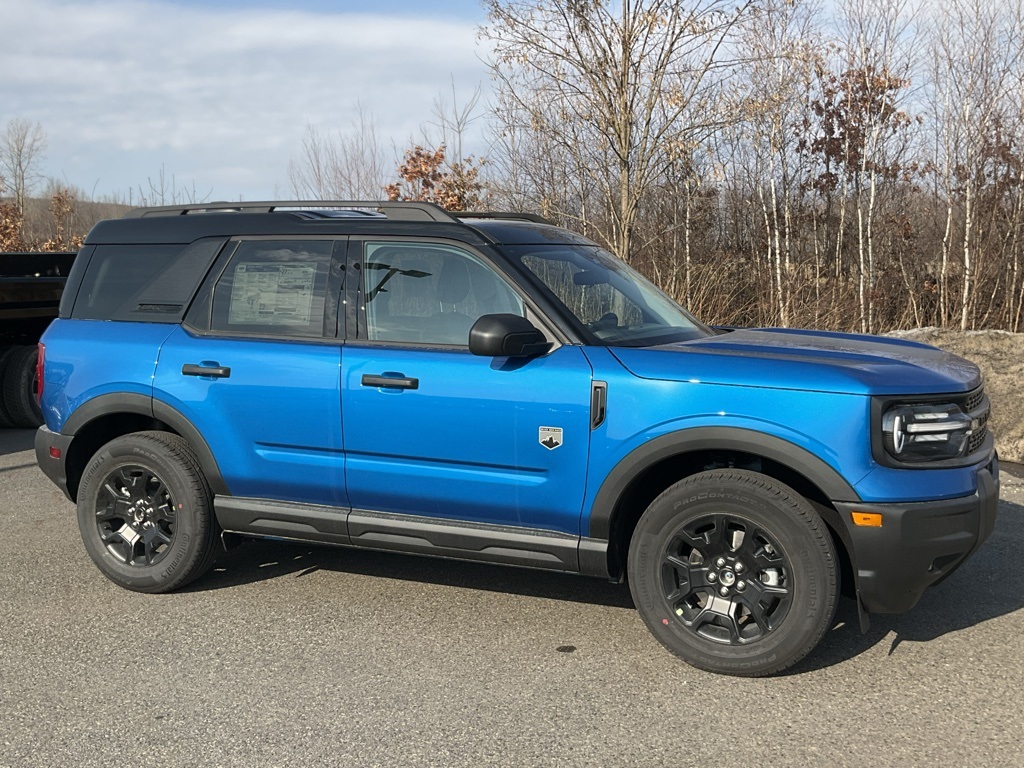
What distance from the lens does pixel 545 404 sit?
412cm

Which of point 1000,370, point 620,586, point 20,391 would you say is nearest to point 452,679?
point 620,586

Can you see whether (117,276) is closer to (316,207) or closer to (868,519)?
(316,207)

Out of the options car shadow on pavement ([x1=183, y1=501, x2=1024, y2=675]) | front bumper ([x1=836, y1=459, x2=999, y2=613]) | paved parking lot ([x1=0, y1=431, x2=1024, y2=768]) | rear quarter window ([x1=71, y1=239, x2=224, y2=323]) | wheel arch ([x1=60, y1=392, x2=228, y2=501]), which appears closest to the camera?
paved parking lot ([x1=0, y1=431, x2=1024, y2=768])

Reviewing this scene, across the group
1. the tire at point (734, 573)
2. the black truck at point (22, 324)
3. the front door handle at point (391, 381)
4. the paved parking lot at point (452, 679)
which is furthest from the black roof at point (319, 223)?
the black truck at point (22, 324)

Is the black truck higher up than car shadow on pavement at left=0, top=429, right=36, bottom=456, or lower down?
higher up

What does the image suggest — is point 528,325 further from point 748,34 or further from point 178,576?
point 748,34

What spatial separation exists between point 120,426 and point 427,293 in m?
1.99

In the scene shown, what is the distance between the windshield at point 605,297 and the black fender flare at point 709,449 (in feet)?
1.79

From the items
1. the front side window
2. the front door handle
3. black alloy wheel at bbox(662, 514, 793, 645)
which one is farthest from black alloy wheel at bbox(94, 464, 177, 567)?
black alloy wheel at bbox(662, 514, 793, 645)

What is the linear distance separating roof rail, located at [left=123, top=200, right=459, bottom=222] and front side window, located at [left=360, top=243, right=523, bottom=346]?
0.19m

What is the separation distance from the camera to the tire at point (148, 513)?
4895mm

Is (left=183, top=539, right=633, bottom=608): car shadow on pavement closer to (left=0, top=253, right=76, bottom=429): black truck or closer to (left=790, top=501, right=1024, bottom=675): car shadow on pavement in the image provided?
(left=790, top=501, right=1024, bottom=675): car shadow on pavement

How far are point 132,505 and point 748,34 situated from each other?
383 inches

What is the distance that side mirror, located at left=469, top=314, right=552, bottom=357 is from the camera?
406 cm
